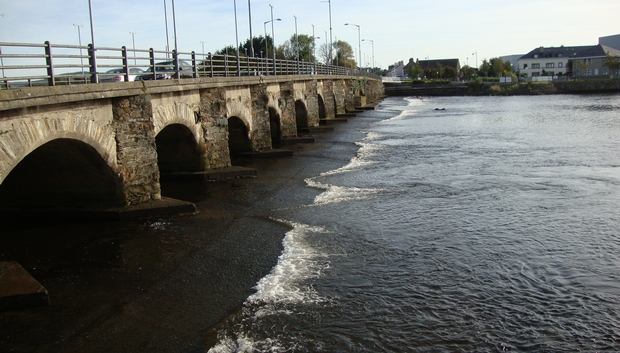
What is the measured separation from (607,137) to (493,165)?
1292 centimetres

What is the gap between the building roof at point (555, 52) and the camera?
460 feet

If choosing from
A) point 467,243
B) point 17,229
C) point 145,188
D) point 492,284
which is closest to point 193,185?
point 145,188

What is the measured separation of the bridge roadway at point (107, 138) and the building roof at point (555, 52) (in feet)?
438

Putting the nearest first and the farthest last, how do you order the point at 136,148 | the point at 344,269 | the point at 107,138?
1. the point at 344,269
2. the point at 107,138
3. the point at 136,148

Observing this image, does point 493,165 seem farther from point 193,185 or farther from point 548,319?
point 548,319

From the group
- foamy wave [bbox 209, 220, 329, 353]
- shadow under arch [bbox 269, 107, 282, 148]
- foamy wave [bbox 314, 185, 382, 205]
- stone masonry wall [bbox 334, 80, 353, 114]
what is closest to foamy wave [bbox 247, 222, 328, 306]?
foamy wave [bbox 209, 220, 329, 353]

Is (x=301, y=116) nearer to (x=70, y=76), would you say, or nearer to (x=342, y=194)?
(x=342, y=194)

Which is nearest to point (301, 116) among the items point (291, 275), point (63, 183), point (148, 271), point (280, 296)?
point (63, 183)

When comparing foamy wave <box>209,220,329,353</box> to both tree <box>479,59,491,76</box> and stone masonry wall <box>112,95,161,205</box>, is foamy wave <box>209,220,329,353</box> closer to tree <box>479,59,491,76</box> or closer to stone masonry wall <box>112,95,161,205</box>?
stone masonry wall <box>112,95,161,205</box>

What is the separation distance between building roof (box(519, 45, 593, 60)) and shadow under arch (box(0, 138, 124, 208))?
143 m

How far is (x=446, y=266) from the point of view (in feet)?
38.6

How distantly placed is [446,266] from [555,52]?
A: 14664cm

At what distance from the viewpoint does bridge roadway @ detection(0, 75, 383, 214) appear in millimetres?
12289

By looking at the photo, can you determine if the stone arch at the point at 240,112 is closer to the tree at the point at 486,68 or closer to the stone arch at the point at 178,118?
the stone arch at the point at 178,118
